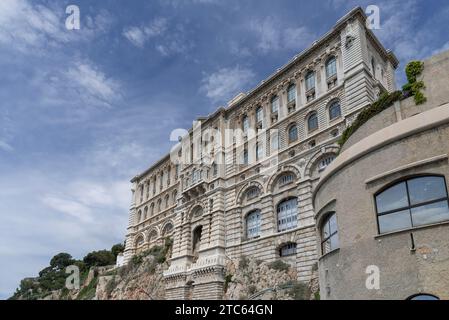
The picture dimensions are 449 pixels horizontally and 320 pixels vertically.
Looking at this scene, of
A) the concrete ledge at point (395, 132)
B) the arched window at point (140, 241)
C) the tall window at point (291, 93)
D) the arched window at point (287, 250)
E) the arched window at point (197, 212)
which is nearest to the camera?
the concrete ledge at point (395, 132)

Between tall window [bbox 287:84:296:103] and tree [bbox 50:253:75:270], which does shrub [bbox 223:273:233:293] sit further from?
tree [bbox 50:253:75:270]


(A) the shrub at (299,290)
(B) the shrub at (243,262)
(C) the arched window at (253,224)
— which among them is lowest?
(A) the shrub at (299,290)

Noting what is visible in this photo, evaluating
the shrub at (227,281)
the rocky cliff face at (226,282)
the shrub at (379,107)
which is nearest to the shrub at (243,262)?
the rocky cliff face at (226,282)

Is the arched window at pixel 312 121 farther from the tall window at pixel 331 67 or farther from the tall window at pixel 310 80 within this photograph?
the tall window at pixel 331 67

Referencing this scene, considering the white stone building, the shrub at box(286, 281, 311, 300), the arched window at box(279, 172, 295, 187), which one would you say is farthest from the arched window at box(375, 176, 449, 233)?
the arched window at box(279, 172, 295, 187)

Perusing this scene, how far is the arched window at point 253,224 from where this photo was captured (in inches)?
1363

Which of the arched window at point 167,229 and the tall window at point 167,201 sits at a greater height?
the tall window at point 167,201

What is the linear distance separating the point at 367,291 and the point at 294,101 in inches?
1031

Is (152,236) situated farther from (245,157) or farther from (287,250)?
(287,250)

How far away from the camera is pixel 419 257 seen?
10438 millimetres

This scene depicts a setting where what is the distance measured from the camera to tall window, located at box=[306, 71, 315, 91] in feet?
114

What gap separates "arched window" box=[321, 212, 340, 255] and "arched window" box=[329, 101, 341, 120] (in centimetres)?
1740
